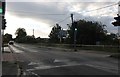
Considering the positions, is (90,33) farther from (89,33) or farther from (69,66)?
(69,66)

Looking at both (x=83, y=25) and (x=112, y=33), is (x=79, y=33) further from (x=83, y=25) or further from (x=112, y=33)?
(x=112, y=33)

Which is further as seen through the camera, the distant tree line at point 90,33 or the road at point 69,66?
the distant tree line at point 90,33

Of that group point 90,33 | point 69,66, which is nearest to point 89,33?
point 90,33

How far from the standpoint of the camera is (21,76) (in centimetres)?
1526

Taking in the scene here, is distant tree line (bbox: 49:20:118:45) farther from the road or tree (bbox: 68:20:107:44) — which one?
the road

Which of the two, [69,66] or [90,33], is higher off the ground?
[90,33]

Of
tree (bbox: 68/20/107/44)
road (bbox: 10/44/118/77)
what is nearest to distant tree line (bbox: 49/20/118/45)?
tree (bbox: 68/20/107/44)

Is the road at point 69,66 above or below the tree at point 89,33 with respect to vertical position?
below

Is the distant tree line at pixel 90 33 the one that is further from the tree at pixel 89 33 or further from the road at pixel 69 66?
the road at pixel 69 66

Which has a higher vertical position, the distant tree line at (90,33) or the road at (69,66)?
the distant tree line at (90,33)

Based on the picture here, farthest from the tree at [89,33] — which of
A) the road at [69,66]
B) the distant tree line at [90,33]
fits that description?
the road at [69,66]

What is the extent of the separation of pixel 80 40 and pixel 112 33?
12194mm

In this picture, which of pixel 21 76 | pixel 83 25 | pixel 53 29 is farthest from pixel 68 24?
pixel 21 76

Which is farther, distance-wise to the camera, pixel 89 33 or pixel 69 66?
pixel 89 33
